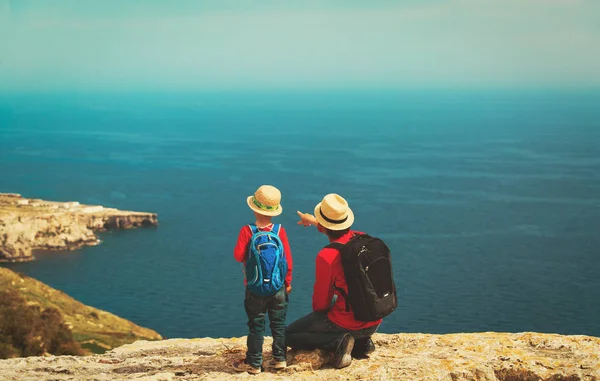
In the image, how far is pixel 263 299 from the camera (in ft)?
36.2

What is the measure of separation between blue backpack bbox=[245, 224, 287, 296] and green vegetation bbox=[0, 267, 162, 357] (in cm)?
2778

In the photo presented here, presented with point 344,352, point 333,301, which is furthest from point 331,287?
point 344,352

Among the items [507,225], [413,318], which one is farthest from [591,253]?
[413,318]

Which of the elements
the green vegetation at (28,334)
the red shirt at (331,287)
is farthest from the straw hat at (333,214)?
the green vegetation at (28,334)

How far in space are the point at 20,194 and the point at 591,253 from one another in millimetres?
114358

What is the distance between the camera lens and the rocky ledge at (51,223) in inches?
4500

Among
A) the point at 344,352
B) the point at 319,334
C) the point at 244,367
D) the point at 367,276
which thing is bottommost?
the point at 244,367

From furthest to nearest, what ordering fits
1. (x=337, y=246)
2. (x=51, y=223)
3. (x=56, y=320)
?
(x=51, y=223), (x=56, y=320), (x=337, y=246)

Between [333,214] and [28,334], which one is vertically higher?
[333,214]

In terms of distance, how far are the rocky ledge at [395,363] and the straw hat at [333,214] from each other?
7.13 feet

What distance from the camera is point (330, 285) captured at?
10695mm

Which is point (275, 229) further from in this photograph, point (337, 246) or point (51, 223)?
point (51, 223)

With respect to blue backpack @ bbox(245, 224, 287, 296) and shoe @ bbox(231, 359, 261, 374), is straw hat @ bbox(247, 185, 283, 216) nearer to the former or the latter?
blue backpack @ bbox(245, 224, 287, 296)

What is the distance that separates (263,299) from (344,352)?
1.51 m
